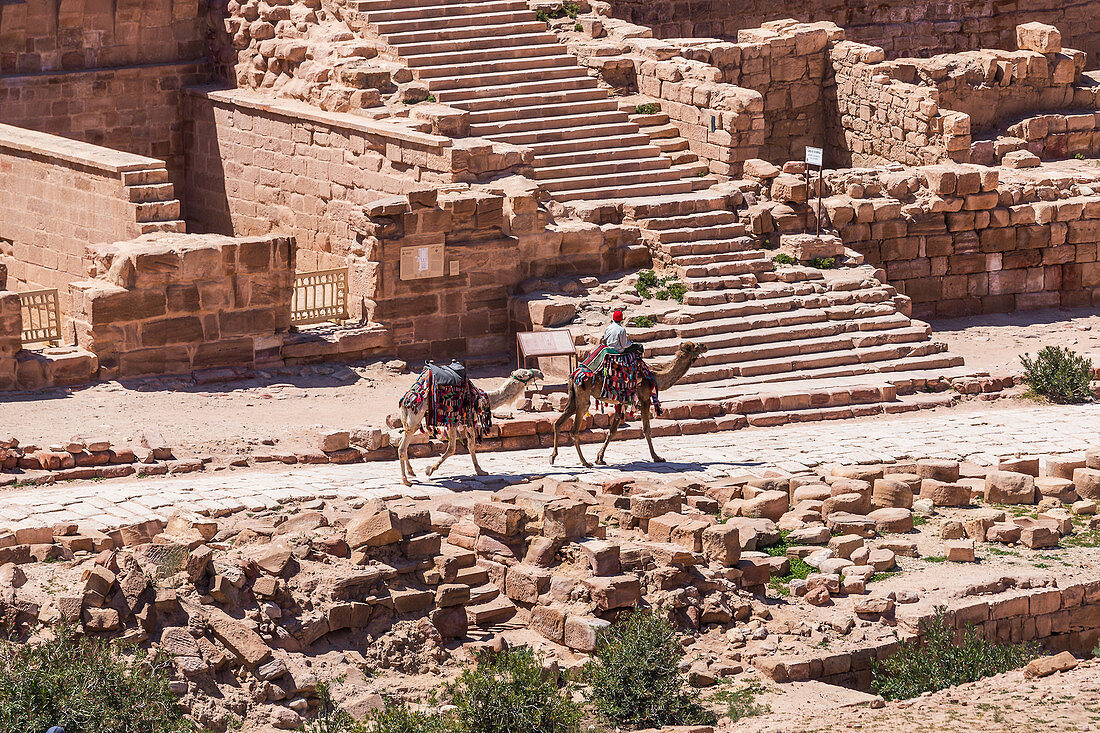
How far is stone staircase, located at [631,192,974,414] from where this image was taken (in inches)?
926

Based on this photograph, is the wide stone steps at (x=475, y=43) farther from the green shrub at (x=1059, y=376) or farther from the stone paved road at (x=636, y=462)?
the green shrub at (x=1059, y=376)

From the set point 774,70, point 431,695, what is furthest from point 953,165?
point 431,695

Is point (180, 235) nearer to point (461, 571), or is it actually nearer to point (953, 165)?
point (461, 571)

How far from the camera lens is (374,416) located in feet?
70.6

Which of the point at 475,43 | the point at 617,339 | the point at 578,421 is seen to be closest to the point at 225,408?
the point at 578,421

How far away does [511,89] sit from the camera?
28547 millimetres

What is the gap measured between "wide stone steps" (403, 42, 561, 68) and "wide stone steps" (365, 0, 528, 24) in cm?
86

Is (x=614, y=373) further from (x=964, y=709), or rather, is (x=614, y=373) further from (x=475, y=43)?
(x=475, y=43)

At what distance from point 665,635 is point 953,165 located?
16.1 meters

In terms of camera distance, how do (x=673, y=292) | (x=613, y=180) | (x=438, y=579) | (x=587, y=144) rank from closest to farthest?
(x=438, y=579)
(x=673, y=292)
(x=613, y=180)
(x=587, y=144)

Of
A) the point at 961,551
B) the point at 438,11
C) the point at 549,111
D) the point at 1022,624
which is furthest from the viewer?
the point at 438,11

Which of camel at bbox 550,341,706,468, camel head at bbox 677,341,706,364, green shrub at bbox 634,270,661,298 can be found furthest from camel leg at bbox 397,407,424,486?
green shrub at bbox 634,270,661,298

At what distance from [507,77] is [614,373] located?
34.8 ft

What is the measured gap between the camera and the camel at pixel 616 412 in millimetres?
19531
